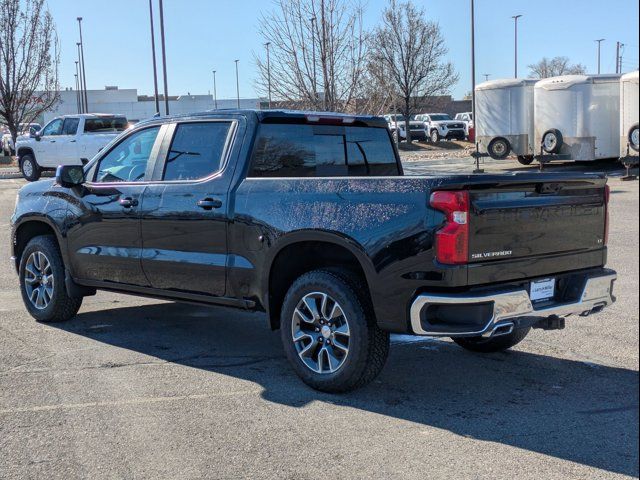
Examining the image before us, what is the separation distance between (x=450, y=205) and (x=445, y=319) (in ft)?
2.27

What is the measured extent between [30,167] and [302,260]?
24026 mm

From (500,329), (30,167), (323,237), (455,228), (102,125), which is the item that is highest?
(102,125)

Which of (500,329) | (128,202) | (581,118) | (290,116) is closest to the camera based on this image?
(500,329)

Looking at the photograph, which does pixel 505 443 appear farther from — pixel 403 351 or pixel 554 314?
pixel 403 351

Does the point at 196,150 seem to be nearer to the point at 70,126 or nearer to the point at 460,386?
the point at 460,386

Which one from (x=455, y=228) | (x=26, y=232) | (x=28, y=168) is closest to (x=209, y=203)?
(x=455, y=228)

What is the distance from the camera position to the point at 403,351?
6129 mm

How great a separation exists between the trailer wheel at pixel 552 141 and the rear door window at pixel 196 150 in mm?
18980

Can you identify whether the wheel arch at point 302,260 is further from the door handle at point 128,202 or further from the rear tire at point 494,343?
the door handle at point 128,202

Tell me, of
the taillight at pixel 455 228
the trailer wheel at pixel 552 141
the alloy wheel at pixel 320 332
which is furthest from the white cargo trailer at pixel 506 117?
the taillight at pixel 455 228

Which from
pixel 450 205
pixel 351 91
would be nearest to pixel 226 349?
pixel 450 205

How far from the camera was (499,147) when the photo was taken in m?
25.0

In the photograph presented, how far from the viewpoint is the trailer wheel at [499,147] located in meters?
24.9

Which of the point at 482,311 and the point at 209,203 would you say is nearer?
the point at 482,311
